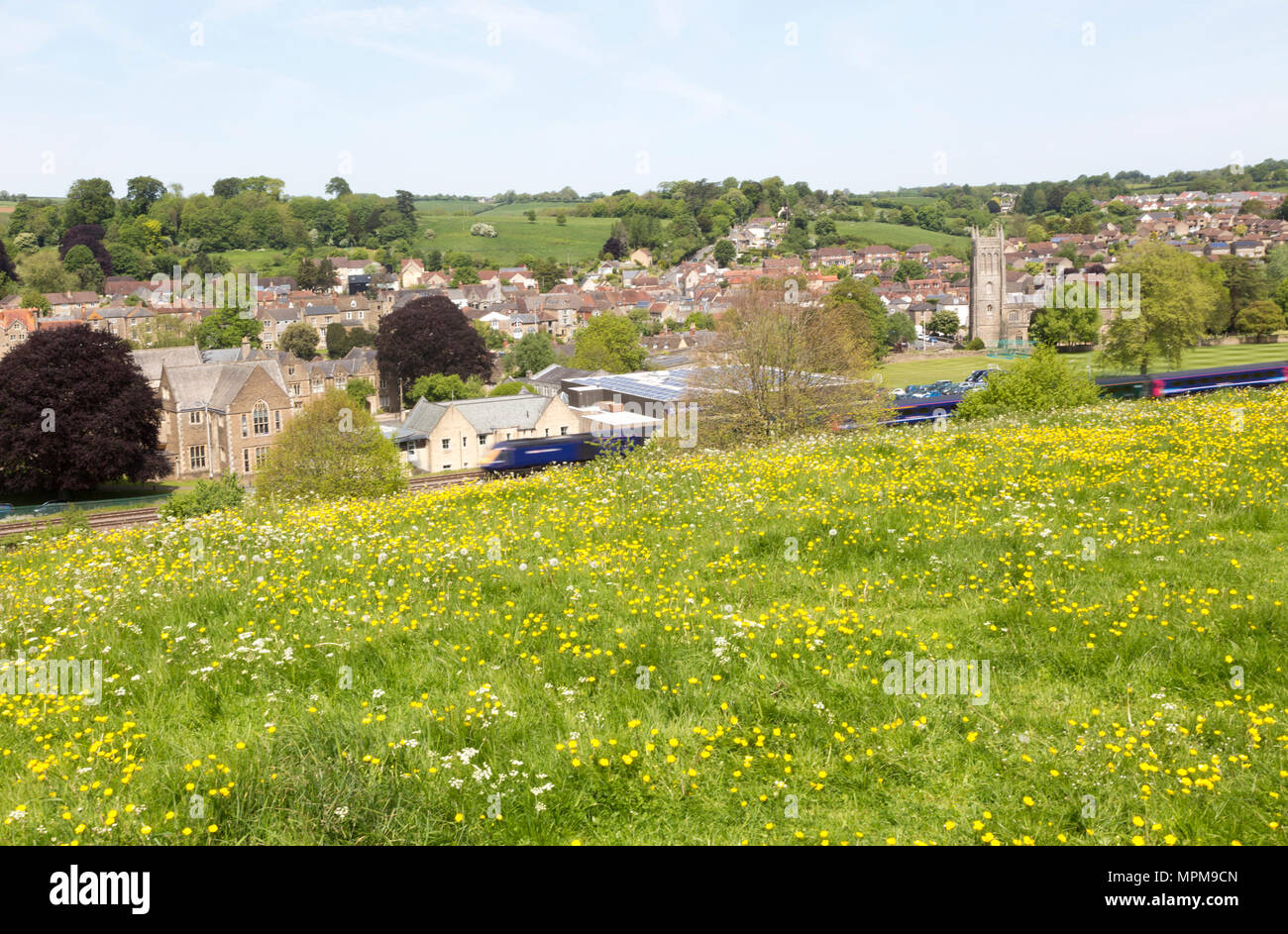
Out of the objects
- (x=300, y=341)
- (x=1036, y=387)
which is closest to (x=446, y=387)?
(x=300, y=341)

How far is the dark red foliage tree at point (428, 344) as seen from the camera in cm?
10250

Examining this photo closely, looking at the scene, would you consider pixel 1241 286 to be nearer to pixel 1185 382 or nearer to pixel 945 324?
pixel 945 324

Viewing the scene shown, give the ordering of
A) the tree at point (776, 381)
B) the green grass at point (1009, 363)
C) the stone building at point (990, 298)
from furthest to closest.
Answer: the stone building at point (990, 298) → the green grass at point (1009, 363) → the tree at point (776, 381)

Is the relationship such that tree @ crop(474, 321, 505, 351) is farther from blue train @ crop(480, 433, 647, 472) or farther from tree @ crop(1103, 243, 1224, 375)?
tree @ crop(1103, 243, 1224, 375)

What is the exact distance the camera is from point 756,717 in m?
6.47

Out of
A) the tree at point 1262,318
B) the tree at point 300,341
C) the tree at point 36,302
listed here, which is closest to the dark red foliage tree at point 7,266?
the tree at point 36,302

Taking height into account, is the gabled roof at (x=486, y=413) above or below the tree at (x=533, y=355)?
below

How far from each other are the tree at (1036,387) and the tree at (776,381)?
510 cm

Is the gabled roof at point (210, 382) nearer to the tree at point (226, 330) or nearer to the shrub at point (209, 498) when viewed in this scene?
the shrub at point (209, 498)

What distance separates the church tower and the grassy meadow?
138257 mm

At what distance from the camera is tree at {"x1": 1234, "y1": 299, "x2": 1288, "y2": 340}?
347 ft

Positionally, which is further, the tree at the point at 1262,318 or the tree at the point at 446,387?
the tree at the point at 1262,318

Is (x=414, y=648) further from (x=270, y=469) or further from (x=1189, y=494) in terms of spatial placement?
(x=270, y=469)

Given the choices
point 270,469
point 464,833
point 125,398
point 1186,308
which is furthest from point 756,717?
point 1186,308
